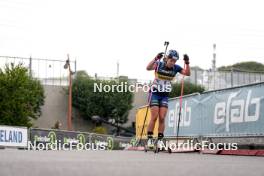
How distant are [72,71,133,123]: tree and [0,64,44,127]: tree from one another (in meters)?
5.69

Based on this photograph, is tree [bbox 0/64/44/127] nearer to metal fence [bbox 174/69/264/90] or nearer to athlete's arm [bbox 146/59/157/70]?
metal fence [bbox 174/69/264/90]

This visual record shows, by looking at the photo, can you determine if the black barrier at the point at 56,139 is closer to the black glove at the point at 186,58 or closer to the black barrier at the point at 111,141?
the black barrier at the point at 111,141

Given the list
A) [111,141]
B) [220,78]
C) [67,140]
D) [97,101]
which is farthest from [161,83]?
[220,78]

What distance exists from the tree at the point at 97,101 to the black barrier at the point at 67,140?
2092 centimetres

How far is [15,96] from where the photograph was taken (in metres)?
37.7

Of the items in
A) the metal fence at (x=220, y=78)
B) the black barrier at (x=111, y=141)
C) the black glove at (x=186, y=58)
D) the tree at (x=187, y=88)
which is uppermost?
the metal fence at (x=220, y=78)

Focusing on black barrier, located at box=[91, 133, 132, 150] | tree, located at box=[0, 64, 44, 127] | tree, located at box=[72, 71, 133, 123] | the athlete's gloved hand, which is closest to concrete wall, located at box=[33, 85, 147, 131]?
tree, located at box=[72, 71, 133, 123]

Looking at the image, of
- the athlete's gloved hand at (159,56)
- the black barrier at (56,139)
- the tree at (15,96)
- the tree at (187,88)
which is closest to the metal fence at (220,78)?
the tree at (187,88)

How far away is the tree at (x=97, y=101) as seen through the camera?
44.2 m

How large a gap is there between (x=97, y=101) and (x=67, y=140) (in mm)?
22990

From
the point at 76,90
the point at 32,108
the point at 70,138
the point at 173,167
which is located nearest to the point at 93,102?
the point at 76,90

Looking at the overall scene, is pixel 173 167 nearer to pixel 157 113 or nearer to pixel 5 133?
pixel 157 113

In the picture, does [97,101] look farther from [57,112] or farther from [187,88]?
[187,88]

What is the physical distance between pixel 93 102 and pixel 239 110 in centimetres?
3287
